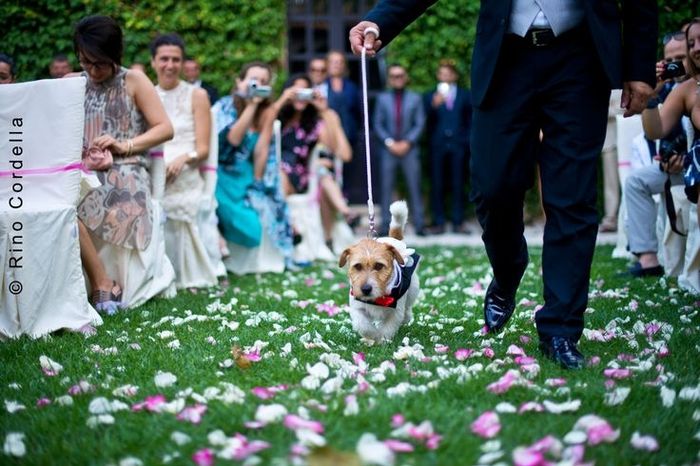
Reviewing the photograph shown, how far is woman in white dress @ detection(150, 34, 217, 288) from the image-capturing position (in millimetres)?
7148

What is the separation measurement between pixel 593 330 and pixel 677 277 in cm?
241

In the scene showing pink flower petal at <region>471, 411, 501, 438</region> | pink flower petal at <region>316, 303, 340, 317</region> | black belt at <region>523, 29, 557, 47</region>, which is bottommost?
pink flower petal at <region>316, 303, 340, 317</region>

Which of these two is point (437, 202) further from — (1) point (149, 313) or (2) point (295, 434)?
(2) point (295, 434)

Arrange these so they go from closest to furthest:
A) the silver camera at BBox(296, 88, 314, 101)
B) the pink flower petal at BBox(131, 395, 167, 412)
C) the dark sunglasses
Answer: the pink flower petal at BBox(131, 395, 167, 412)
the dark sunglasses
the silver camera at BBox(296, 88, 314, 101)

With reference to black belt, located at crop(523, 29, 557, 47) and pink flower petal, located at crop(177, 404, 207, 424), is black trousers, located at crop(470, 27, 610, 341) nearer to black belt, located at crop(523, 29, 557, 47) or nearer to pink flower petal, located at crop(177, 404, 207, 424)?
black belt, located at crop(523, 29, 557, 47)

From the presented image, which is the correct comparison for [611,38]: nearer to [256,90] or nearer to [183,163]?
[183,163]

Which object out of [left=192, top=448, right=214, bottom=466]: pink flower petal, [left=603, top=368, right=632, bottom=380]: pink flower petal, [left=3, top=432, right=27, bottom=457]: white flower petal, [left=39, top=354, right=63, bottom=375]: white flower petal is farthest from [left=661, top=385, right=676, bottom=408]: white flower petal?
[left=39, top=354, right=63, bottom=375]: white flower petal

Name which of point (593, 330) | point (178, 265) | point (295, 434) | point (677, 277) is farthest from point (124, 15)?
point (295, 434)

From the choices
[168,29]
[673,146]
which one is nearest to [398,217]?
[673,146]

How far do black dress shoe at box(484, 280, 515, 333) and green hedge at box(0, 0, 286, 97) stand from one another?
879 centimetres

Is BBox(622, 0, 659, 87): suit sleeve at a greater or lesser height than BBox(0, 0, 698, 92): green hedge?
lesser

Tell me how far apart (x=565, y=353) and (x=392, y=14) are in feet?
6.12

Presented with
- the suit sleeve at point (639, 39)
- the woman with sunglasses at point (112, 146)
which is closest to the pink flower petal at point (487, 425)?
the suit sleeve at point (639, 39)

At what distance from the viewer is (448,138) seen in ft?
40.0
